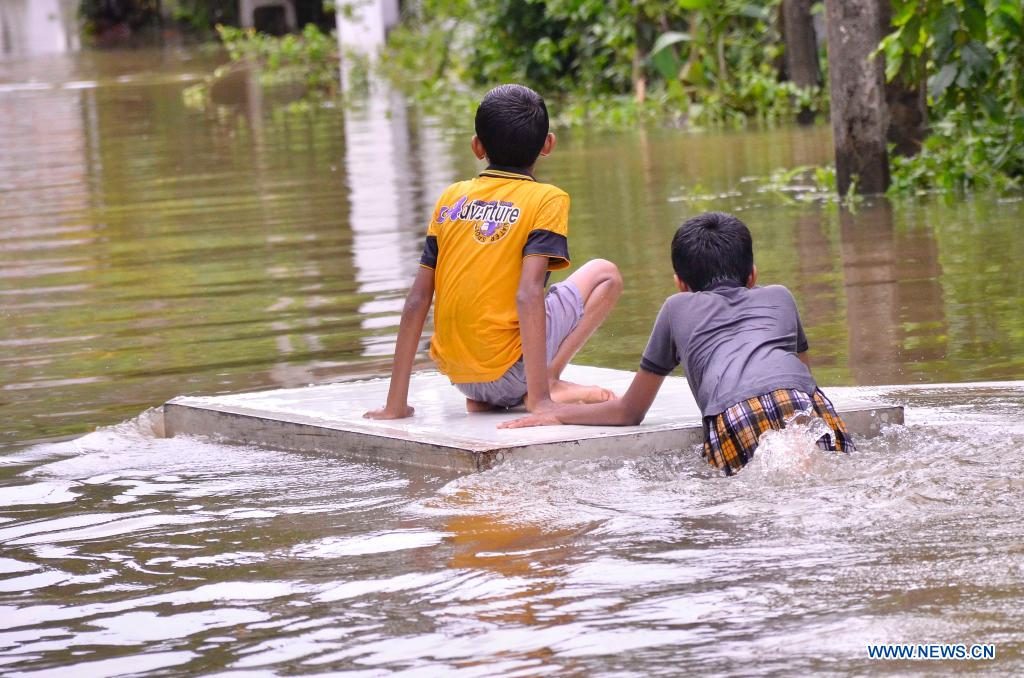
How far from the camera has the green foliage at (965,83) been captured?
33.8 feet

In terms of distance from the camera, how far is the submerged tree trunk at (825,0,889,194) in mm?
11320

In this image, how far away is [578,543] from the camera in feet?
14.1

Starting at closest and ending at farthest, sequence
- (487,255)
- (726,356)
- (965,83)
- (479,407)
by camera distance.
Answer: (726,356) < (487,255) < (479,407) < (965,83)

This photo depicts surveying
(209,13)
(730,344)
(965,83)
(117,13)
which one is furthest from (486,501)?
(117,13)

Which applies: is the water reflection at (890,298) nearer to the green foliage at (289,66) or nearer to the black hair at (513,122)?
the black hair at (513,122)

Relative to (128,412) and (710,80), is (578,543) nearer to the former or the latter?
(128,412)

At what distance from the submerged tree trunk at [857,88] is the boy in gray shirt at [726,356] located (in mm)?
6296

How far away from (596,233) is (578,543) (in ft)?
22.7

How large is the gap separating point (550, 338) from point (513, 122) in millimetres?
770

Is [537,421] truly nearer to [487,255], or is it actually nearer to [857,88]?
[487,255]

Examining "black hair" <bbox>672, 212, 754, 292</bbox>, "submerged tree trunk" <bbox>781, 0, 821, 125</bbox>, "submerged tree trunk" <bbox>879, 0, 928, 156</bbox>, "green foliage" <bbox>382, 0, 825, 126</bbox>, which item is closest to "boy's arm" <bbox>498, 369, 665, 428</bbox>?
"black hair" <bbox>672, 212, 754, 292</bbox>

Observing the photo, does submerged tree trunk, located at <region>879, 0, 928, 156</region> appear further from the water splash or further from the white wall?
the white wall

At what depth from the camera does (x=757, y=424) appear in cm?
493

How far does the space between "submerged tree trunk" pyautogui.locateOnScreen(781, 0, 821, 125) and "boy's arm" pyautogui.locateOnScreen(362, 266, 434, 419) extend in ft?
40.7
